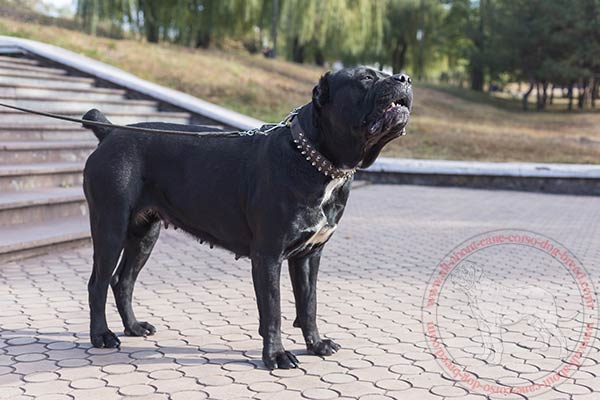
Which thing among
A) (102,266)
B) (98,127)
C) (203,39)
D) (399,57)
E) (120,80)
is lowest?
(102,266)

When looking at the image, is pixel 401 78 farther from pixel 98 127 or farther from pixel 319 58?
pixel 319 58

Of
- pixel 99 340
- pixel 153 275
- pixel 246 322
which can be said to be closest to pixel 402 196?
pixel 153 275

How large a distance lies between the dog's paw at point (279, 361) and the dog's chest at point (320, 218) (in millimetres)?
540

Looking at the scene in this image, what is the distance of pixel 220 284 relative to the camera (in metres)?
5.52

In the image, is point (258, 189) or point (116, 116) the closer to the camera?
point (258, 189)

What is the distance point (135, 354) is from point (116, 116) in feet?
24.9

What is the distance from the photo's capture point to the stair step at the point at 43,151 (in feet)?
26.1

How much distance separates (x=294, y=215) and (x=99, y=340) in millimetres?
1362

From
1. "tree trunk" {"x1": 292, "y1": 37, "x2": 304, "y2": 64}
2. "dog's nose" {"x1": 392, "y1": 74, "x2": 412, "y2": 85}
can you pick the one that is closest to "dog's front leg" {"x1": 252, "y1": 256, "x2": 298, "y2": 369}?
"dog's nose" {"x1": 392, "y1": 74, "x2": 412, "y2": 85}

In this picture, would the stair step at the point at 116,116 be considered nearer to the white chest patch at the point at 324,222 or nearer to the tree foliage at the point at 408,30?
the white chest patch at the point at 324,222

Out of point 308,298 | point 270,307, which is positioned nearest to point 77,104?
point 308,298

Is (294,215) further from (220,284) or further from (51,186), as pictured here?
(51,186)

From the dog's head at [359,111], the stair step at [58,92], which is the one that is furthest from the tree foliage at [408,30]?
the dog's head at [359,111]

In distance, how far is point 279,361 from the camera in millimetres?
3623
